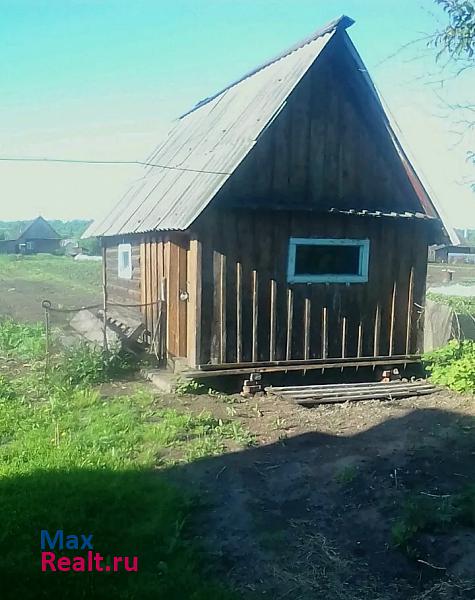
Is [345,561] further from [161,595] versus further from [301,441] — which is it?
[301,441]

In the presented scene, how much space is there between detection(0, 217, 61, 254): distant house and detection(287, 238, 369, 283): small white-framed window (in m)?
70.3

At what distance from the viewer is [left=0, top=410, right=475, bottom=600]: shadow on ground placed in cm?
431

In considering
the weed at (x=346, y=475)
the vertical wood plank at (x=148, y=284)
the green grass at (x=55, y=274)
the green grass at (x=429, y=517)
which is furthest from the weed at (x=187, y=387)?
the green grass at (x=55, y=274)

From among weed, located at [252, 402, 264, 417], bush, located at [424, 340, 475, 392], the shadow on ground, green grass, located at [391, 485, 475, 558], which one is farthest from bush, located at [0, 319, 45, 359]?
green grass, located at [391, 485, 475, 558]

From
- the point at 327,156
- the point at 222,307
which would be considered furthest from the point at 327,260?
the point at 222,307

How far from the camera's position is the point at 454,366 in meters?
10.7

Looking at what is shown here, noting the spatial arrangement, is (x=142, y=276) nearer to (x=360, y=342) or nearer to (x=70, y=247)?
(x=360, y=342)

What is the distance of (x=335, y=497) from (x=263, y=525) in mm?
908

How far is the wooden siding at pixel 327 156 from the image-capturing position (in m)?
9.95

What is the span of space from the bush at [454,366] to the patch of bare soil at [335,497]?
131cm

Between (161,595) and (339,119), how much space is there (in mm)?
8662

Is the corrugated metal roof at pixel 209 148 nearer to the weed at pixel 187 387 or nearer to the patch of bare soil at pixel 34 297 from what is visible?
the weed at pixel 187 387

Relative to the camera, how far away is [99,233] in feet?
46.0

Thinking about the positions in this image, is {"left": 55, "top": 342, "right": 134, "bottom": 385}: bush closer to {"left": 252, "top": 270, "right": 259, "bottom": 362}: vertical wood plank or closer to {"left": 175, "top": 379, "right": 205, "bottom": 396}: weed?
{"left": 175, "top": 379, "right": 205, "bottom": 396}: weed
